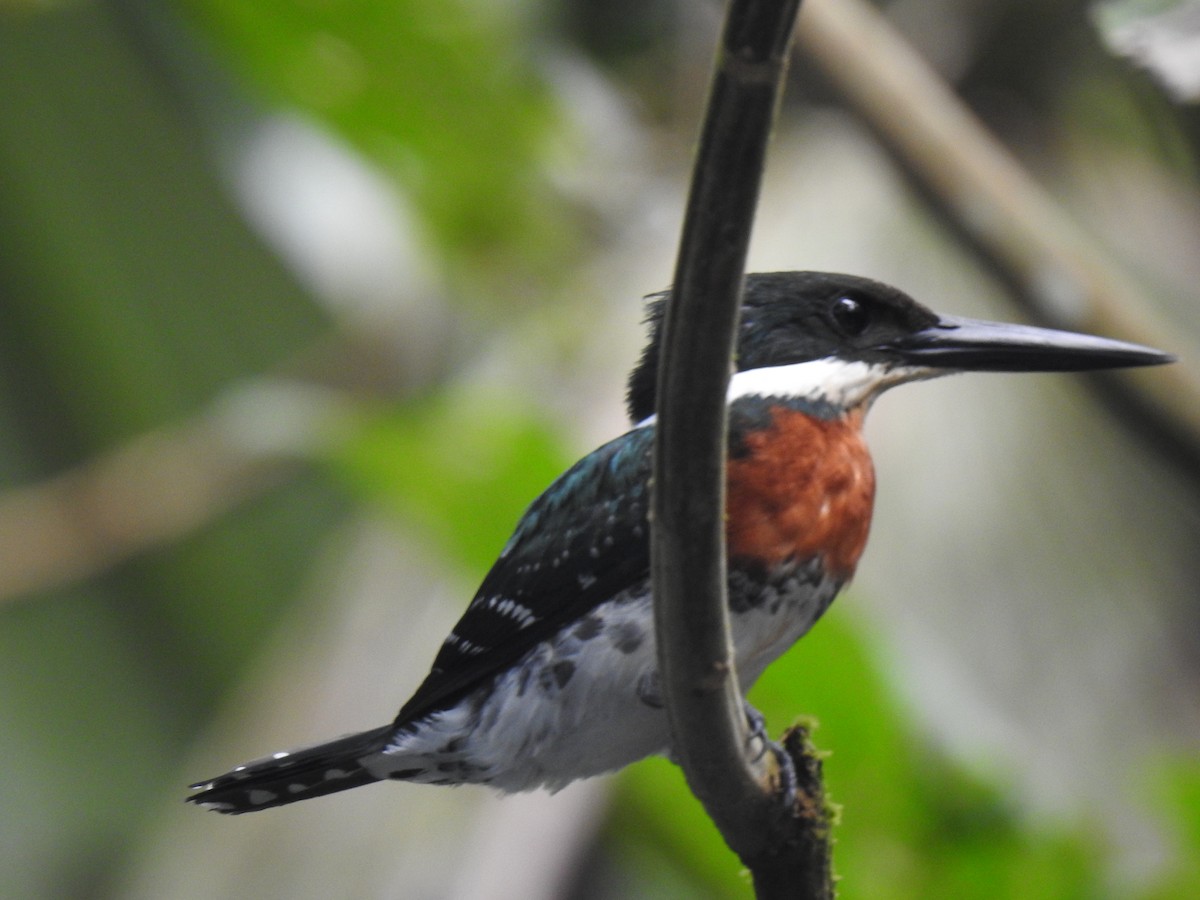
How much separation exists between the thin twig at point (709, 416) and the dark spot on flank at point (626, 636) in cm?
27

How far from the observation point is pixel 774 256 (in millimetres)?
3619

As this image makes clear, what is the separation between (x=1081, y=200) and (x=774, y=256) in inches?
40.6

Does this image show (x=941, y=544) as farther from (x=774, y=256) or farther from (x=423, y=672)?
(x=423, y=672)

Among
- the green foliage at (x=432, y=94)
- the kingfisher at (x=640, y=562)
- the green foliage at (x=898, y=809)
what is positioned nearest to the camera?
the kingfisher at (x=640, y=562)

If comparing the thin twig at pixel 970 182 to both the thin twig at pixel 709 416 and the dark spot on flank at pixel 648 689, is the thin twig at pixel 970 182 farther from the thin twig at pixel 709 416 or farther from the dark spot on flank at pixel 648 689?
the thin twig at pixel 709 416

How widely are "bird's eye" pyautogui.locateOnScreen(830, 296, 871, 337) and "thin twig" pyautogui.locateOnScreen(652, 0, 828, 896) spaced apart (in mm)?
608

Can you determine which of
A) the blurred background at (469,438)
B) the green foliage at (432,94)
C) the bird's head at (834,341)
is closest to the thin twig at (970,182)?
the blurred background at (469,438)

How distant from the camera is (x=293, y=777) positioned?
5.41 feet

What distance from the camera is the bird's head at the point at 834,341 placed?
1.68 meters

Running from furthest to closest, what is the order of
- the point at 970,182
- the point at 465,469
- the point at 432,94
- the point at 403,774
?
the point at 432,94
the point at 970,182
the point at 465,469
the point at 403,774

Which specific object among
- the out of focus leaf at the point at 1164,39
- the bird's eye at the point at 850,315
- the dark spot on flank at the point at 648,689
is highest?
the out of focus leaf at the point at 1164,39

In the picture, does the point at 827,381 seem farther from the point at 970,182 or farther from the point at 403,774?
the point at 970,182

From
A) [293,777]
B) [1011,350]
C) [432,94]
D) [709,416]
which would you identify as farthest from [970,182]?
[709,416]

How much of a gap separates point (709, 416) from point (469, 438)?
3.66 feet
